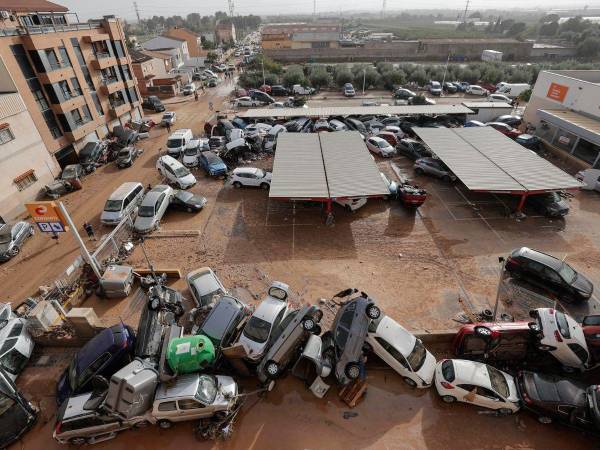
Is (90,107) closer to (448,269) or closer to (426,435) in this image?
(448,269)

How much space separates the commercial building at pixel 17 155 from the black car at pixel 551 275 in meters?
28.9

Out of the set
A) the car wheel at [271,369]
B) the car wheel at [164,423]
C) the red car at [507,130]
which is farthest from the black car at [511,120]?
the car wheel at [164,423]

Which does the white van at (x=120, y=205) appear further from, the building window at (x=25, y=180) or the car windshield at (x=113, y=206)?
the building window at (x=25, y=180)

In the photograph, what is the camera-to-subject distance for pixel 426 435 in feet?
30.6

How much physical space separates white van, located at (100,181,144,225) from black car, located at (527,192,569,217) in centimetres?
2372

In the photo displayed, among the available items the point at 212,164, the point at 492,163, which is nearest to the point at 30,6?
the point at 212,164

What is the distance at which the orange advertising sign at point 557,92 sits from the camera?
1111 inches

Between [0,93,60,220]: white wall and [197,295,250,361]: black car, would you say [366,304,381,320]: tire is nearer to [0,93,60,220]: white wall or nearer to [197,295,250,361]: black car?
[197,295,250,361]: black car

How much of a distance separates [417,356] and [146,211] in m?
16.1

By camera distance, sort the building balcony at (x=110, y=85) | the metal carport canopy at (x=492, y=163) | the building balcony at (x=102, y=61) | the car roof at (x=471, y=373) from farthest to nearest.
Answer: the building balcony at (x=110, y=85), the building balcony at (x=102, y=61), the metal carport canopy at (x=492, y=163), the car roof at (x=471, y=373)

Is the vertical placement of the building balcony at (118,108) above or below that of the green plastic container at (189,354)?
above

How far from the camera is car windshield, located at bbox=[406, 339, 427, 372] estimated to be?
10.3 meters

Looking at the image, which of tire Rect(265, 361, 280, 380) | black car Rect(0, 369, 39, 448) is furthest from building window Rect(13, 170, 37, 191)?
tire Rect(265, 361, 280, 380)

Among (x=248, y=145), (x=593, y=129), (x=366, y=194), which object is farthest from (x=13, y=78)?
(x=593, y=129)
